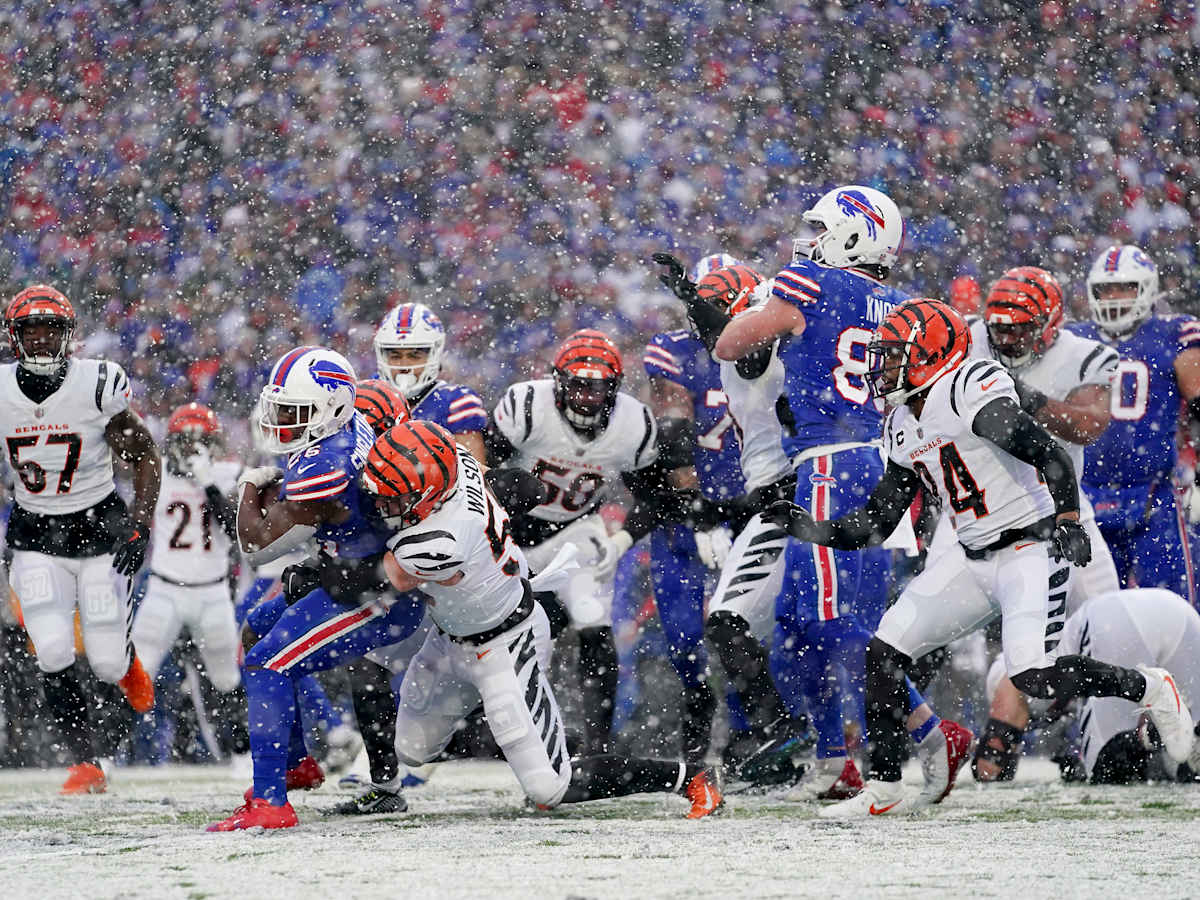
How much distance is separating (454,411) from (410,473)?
1.32m

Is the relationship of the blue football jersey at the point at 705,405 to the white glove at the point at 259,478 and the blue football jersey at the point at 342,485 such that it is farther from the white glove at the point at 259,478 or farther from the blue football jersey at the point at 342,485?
the white glove at the point at 259,478

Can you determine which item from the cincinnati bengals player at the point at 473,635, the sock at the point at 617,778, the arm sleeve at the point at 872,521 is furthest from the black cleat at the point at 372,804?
the arm sleeve at the point at 872,521

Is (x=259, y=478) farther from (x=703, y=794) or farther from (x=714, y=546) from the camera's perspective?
(x=714, y=546)

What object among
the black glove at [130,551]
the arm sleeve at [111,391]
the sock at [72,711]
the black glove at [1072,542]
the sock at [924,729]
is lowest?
the sock at [924,729]

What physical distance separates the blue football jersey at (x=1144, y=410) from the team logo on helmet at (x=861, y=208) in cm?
118

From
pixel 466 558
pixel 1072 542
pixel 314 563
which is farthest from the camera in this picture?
pixel 314 563

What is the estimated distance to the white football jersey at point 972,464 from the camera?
4582 mm

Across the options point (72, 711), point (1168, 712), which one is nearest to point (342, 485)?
point (72, 711)

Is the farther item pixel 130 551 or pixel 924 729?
pixel 130 551

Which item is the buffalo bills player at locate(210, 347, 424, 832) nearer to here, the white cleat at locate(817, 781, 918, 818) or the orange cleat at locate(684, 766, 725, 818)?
the orange cleat at locate(684, 766, 725, 818)

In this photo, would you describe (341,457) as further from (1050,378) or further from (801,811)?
(1050,378)

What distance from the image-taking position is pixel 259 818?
4387 mm

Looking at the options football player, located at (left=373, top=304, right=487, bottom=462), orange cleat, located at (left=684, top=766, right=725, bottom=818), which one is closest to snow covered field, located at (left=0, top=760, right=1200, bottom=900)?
orange cleat, located at (left=684, top=766, right=725, bottom=818)

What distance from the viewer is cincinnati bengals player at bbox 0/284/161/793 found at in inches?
230
